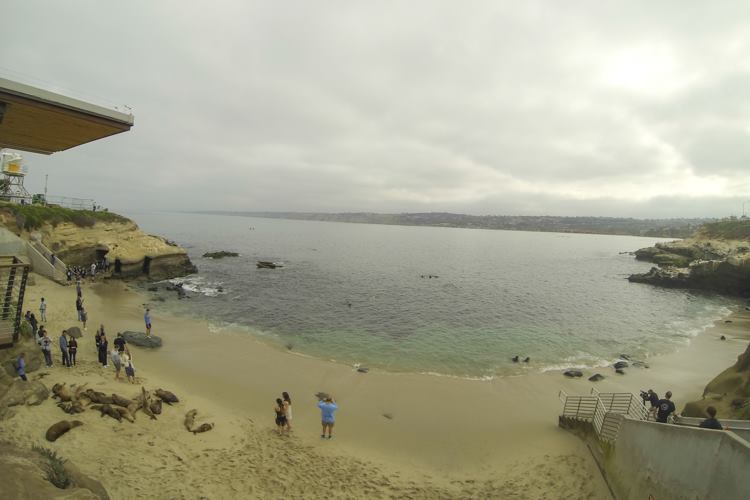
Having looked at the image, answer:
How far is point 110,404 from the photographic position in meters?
11.6

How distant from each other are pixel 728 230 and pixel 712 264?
1423 inches

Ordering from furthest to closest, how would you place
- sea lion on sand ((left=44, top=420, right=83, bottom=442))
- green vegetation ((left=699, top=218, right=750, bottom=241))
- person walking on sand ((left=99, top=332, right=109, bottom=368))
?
green vegetation ((left=699, top=218, right=750, bottom=241)) → person walking on sand ((left=99, top=332, right=109, bottom=368)) → sea lion on sand ((left=44, top=420, right=83, bottom=442))

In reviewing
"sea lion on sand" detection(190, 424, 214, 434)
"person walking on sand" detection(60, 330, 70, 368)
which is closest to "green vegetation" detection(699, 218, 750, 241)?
"sea lion on sand" detection(190, 424, 214, 434)

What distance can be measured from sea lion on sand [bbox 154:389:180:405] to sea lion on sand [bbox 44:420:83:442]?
346 centimetres

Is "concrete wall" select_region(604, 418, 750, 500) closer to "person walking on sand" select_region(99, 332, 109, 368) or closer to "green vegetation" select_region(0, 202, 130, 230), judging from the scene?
"person walking on sand" select_region(99, 332, 109, 368)

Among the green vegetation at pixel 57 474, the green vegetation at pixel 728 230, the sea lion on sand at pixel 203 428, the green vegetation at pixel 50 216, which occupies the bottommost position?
the sea lion on sand at pixel 203 428

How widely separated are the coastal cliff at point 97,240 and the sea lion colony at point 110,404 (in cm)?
2833

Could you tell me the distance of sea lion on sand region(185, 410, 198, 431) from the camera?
1206 cm

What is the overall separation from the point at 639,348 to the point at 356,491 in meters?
25.6

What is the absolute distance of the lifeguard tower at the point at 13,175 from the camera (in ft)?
126

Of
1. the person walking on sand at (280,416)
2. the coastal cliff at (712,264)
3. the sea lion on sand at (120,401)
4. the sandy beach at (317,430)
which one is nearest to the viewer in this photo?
the sandy beach at (317,430)

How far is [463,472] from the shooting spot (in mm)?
11812

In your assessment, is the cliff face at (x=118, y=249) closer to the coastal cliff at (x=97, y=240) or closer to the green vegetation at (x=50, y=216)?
the coastal cliff at (x=97, y=240)

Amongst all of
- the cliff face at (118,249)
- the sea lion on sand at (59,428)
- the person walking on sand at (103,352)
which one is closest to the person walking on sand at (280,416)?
the sea lion on sand at (59,428)
